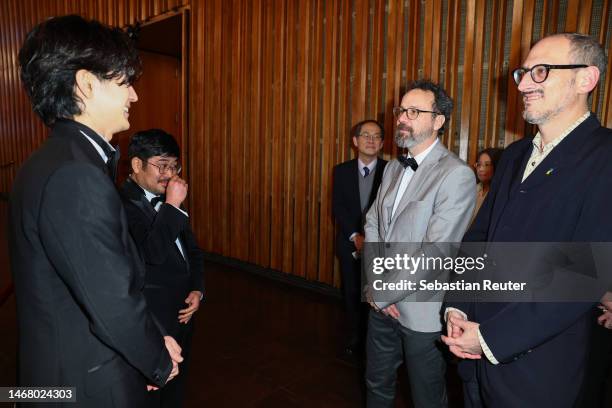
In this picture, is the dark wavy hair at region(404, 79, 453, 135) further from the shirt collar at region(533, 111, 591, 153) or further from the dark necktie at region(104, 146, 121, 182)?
the dark necktie at region(104, 146, 121, 182)

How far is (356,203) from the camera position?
12.4 ft

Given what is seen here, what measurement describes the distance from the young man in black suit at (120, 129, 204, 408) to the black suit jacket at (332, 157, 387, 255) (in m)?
1.90

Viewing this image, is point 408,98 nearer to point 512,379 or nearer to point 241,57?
point 512,379

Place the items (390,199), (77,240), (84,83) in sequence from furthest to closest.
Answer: (390,199), (84,83), (77,240)

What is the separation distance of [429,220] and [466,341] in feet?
2.22

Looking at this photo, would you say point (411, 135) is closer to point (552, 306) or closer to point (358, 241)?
point (552, 306)

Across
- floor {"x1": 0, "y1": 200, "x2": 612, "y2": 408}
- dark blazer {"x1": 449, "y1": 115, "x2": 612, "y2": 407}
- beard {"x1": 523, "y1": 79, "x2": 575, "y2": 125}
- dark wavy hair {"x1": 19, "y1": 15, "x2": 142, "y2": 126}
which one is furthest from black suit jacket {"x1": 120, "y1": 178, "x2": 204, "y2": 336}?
beard {"x1": 523, "y1": 79, "x2": 575, "y2": 125}

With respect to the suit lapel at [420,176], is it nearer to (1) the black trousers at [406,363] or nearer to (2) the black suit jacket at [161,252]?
(1) the black trousers at [406,363]

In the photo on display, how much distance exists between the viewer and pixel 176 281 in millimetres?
1936

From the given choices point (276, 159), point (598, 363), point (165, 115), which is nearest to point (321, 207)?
point (276, 159)

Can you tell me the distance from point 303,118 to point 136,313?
4.27 metres

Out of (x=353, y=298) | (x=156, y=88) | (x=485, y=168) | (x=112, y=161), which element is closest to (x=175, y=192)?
(x=112, y=161)

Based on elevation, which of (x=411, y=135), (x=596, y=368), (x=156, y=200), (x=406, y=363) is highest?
(x=411, y=135)

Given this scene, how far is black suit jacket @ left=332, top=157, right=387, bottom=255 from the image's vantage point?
3758 millimetres
